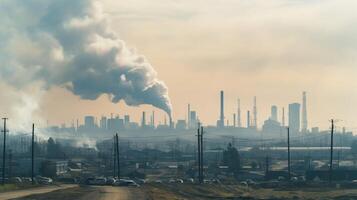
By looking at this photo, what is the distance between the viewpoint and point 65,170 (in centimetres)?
12469

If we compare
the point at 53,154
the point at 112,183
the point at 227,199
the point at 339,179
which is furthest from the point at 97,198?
the point at 53,154

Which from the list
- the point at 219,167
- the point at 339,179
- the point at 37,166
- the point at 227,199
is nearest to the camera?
the point at 227,199

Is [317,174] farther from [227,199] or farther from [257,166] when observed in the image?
[227,199]

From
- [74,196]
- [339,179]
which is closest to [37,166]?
[339,179]

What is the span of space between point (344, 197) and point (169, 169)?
78022mm

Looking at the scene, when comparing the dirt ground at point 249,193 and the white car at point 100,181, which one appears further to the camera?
the white car at point 100,181

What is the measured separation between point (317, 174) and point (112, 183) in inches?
1335

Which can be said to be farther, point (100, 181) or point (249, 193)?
point (100, 181)

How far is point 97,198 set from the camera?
51.1m

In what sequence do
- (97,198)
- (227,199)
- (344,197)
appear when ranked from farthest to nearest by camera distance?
(344,197) → (227,199) → (97,198)

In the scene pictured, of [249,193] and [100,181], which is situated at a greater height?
[100,181]

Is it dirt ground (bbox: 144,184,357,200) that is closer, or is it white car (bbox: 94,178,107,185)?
dirt ground (bbox: 144,184,357,200)

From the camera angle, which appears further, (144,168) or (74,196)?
(144,168)

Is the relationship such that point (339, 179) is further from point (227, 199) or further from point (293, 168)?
point (227, 199)
